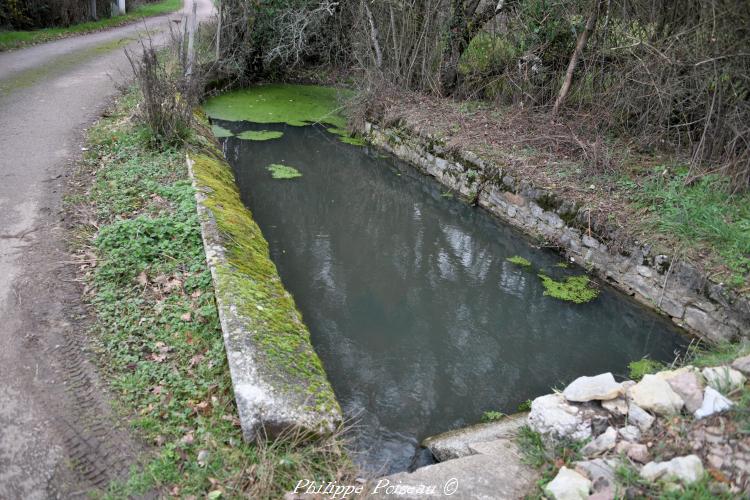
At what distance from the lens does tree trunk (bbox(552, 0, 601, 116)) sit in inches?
343

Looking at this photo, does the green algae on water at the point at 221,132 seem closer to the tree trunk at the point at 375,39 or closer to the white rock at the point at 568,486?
the tree trunk at the point at 375,39

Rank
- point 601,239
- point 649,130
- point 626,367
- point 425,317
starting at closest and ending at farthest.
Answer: point 626,367 → point 425,317 → point 601,239 → point 649,130

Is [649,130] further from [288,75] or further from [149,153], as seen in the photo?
[288,75]

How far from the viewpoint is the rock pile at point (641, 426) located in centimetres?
292

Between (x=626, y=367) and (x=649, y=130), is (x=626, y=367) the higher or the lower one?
the lower one

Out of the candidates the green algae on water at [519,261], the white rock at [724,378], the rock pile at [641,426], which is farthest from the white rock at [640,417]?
the green algae on water at [519,261]

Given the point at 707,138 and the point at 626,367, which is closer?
the point at 626,367

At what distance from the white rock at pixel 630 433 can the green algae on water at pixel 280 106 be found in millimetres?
10093

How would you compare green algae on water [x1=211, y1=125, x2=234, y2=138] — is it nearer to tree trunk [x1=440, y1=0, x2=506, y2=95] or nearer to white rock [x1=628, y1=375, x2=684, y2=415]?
tree trunk [x1=440, y1=0, x2=506, y2=95]

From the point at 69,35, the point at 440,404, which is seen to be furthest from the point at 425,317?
the point at 69,35

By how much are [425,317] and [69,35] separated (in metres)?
15.4

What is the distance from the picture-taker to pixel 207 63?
13.1 metres

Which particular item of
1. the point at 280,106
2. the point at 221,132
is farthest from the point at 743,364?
the point at 280,106

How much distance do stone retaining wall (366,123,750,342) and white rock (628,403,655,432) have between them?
2687 millimetres
